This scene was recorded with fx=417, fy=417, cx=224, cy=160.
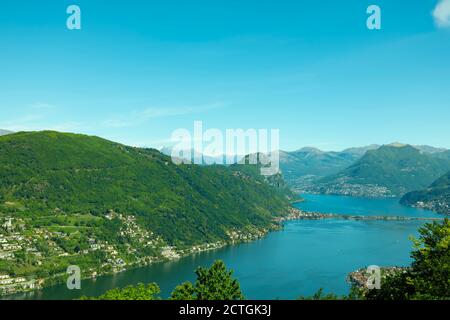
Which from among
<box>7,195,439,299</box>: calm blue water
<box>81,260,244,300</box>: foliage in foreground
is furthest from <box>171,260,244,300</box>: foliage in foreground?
<box>7,195,439,299</box>: calm blue water

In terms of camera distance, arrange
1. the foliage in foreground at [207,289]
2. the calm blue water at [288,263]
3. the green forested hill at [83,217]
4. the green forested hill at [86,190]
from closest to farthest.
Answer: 1. the foliage in foreground at [207,289]
2. the calm blue water at [288,263]
3. the green forested hill at [83,217]
4. the green forested hill at [86,190]

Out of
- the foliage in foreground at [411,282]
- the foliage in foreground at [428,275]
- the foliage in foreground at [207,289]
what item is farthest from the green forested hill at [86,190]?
the foliage in foreground at [428,275]

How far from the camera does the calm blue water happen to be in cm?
10200

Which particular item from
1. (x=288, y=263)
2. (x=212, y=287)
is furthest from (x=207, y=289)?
(x=288, y=263)

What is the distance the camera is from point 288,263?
433ft

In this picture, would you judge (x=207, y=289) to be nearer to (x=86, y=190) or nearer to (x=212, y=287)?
(x=212, y=287)

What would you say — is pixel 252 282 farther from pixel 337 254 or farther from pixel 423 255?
pixel 423 255

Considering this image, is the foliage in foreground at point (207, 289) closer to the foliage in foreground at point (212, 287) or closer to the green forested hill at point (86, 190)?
the foliage in foreground at point (212, 287)

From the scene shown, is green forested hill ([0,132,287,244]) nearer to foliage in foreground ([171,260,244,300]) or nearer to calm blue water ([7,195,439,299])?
calm blue water ([7,195,439,299])

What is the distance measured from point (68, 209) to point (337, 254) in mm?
94282

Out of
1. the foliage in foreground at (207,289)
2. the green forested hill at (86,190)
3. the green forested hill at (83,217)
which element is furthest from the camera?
the green forested hill at (86,190)

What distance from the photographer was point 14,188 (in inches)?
5733

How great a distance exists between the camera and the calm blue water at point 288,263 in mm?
102000
